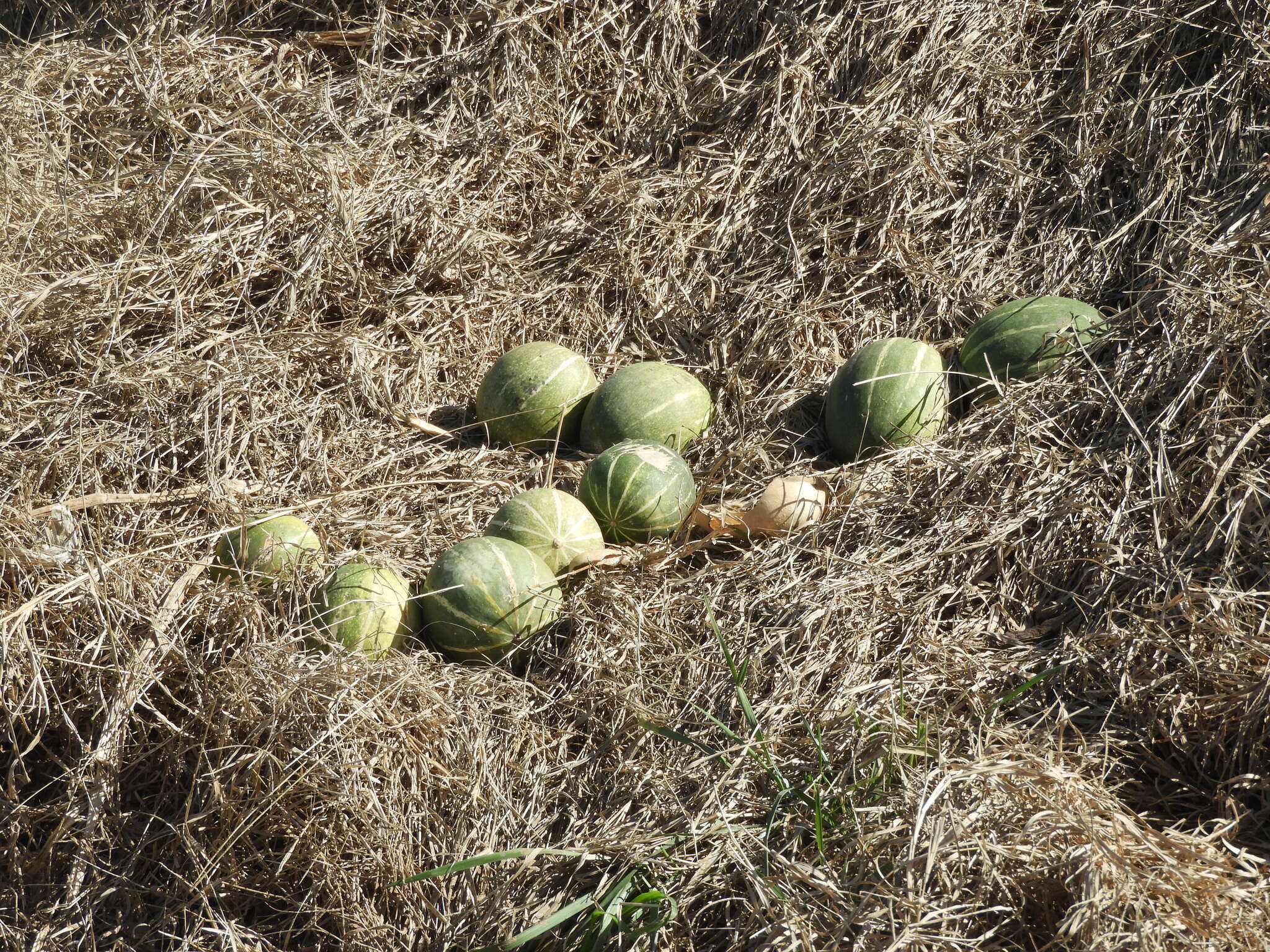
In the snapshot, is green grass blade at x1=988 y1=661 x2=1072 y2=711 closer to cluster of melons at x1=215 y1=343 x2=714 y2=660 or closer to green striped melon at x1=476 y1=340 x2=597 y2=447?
cluster of melons at x1=215 y1=343 x2=714 y2=660

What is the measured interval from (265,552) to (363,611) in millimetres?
357

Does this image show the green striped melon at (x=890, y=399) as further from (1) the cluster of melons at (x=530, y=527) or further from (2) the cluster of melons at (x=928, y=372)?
(1) the cluster of melons at (x=530, y=527)

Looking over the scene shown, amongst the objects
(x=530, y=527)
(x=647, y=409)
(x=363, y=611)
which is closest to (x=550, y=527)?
(x=530, y=527)

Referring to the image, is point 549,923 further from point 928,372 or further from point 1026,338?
point 1026,338

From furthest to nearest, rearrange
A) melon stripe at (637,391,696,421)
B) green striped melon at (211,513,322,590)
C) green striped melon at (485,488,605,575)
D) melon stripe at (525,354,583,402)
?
melon stripe at (525,354,583,402), melon stripe at (637,391,696,421), green striped melon at (485,488,605,575), green striped melon at (211,513,322,590)

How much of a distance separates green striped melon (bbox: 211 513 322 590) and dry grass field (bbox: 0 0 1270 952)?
10 centimetres

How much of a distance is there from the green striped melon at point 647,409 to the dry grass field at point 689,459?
0.13 meters

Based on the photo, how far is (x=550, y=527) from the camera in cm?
299

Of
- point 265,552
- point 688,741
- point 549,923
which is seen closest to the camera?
point 549,923

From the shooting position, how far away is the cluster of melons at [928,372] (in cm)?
335

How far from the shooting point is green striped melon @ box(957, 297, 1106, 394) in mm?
3348

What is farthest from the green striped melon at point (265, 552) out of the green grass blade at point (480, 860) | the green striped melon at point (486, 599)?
the green grass blade at point (480, 860)

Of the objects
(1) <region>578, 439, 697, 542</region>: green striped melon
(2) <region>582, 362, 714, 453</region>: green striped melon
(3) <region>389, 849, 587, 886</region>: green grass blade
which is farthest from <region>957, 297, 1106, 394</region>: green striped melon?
(3) <region>389, 849, 587, 886</region>: green grass blade

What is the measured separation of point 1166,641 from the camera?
8.32 feet
